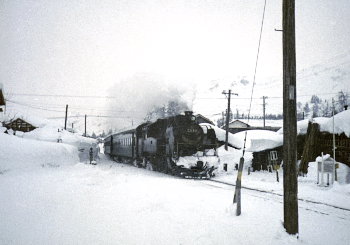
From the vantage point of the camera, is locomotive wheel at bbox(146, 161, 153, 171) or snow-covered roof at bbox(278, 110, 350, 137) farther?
locomotive wheel at bbox(146, 161, 153, 171)

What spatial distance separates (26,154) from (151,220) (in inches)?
468

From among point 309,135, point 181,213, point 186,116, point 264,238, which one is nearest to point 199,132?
point 186,116

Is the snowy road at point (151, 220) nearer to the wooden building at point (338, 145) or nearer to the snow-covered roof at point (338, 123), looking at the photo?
the snow-covered roof at point (338, 123)

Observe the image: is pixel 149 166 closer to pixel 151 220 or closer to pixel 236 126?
pixel 151 220

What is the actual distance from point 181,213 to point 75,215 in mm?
2238

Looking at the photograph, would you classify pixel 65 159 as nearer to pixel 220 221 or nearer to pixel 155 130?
pixel 155 130

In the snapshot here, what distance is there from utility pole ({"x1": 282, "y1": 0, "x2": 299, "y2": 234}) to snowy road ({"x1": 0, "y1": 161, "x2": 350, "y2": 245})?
15.7 inches

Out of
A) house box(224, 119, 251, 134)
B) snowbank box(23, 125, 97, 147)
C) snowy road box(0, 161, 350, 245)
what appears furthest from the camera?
house box(224, 119, 251, 134)

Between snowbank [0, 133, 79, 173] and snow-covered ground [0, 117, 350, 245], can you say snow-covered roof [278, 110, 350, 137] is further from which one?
snowbank [0, 133, 79, 173]

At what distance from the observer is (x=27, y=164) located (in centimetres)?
1373

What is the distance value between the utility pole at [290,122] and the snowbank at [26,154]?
11.9 meters

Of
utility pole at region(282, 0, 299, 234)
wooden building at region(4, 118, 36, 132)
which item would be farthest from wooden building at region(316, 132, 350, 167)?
wooden building at region(4, 118, 36, 132)

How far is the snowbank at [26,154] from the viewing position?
12.8m

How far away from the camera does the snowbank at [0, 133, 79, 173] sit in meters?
12.8
